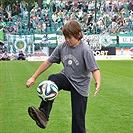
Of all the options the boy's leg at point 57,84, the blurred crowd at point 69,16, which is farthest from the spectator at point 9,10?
the boy's leg at point 57,84

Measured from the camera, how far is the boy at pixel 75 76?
522cm

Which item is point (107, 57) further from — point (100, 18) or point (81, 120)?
point (81, 120)

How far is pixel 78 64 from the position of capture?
5289 mm

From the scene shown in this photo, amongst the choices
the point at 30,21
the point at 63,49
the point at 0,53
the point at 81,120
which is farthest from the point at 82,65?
the point at 30,21

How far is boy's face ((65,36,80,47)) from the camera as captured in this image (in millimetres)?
5174

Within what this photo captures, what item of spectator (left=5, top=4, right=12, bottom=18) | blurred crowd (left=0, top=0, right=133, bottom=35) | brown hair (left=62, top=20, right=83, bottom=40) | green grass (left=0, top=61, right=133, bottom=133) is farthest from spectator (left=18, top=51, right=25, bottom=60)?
brown hair (left=62, top=20, right=83, bottom=40)

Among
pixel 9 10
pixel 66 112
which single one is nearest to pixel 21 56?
pixel 9 10

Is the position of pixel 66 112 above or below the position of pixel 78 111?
below

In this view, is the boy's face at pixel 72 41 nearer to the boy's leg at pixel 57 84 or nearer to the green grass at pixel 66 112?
the boy's leg at pixel 57 84

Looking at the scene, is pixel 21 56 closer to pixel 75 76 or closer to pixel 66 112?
pixel 66 112

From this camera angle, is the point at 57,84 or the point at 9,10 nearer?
the point at 57,84

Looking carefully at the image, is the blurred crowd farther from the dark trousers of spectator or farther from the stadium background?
the dark trousers of spectator

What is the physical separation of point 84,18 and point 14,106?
30562 millimetres

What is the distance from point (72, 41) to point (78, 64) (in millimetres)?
320
